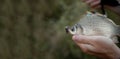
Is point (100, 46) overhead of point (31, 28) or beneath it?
overhead

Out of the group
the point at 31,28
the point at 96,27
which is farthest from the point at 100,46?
the point at 31,28

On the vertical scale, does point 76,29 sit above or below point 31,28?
above

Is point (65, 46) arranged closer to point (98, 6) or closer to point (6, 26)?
point (6, 26)

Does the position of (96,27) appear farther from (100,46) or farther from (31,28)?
(31,28)

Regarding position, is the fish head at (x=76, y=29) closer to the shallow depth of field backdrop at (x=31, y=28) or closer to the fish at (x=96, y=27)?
the fish at (x=96, y=27)

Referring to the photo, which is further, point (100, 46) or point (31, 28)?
point (31, 28)
